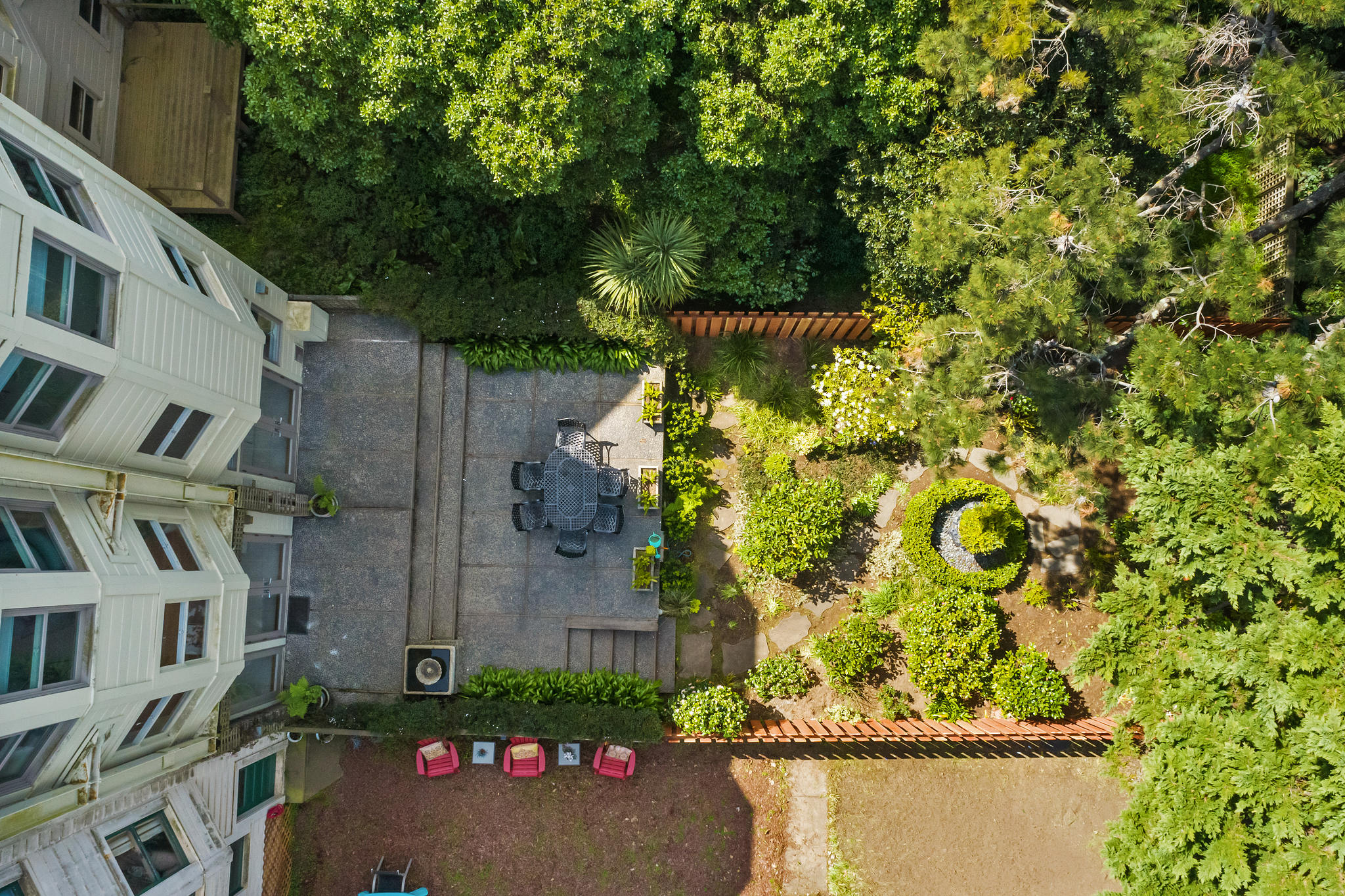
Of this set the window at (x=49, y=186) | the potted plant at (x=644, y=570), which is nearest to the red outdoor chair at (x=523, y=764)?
the potted plant at (x=644, y=570)

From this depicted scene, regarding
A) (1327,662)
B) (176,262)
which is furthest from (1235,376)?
(176,262)

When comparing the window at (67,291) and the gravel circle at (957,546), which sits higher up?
the window at (67,291)

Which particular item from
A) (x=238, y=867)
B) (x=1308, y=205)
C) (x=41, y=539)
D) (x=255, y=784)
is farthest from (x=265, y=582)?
(x=1308, y=205)

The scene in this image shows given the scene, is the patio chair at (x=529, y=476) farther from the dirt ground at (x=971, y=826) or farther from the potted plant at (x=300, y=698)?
the dirt ground at (x=971, y=826)

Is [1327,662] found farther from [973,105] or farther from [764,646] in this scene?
[973,105]

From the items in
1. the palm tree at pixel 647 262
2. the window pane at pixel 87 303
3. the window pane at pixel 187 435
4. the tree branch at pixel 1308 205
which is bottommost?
the window pane at pixel 187 435

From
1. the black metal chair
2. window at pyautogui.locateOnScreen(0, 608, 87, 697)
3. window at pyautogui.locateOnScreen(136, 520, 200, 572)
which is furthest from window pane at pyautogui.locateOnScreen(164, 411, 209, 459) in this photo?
the black metal chair

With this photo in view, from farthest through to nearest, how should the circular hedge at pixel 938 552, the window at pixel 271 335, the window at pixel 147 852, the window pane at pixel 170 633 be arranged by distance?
the circular hedge at pixel 938 552 → the window at pixel 271 335 → the window pane at pixel 170 633 → the window at pixel 147 852

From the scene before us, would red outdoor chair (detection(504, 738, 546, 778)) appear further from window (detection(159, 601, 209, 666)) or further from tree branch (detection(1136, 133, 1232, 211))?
tree branch (detection(1136, 133, 1232, 211))
